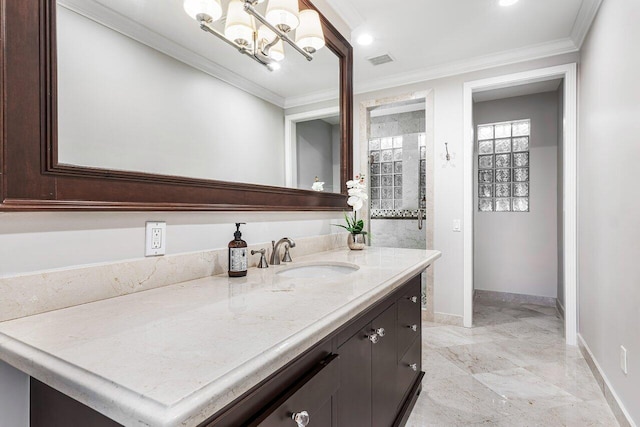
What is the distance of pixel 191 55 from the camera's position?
129 cm

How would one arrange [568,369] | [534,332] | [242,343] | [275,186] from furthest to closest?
[534,332], [568,369], [275,186], [242,343]

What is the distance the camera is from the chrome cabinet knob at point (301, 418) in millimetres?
708

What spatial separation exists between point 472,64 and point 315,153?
6.85 feet

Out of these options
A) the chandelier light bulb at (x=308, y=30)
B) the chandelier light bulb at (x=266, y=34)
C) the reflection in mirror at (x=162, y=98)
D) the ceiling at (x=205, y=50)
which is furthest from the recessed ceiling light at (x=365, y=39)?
the chandelier light bulb at (x=266, y=34)

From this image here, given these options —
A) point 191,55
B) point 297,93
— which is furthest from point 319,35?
point 191,55

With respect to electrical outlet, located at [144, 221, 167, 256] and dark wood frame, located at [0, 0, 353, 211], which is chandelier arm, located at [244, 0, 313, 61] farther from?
electrical outlet, located at [144, 221, 167, 256]

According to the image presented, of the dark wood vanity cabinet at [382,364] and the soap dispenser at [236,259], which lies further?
the soap dispenser at [236,259]

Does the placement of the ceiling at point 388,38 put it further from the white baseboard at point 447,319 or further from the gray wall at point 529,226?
the white baseboard at point 447,319

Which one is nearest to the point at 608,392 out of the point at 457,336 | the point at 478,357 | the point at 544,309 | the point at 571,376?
the point at 571,376

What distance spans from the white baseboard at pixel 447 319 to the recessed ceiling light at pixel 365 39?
2673mm

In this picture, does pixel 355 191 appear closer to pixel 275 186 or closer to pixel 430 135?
pixel 275 186

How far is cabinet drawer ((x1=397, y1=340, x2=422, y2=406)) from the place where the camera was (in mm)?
1589

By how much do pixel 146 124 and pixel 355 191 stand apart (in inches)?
56.6

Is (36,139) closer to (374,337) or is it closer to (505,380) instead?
(374,337)
